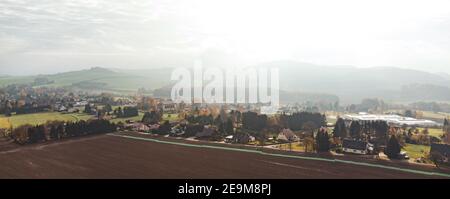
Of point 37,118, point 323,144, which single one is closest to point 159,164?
point 323,144

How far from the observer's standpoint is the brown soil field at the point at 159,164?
28.3 metres

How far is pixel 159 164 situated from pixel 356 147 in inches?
842

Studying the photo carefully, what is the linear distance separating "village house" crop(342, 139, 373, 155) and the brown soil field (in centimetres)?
615

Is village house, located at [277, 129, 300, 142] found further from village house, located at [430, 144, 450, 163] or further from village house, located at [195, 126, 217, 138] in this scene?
village house, located at [430, 144, 450, 163]

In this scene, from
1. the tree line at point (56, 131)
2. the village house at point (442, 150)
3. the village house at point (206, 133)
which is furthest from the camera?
the village house at point (206, 133)

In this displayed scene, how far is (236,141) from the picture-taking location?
139 ft

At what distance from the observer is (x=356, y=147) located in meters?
37.6

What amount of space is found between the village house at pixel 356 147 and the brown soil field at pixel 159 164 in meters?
6.15

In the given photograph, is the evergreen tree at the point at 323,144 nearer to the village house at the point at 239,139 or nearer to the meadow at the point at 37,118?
the village house at the point at 239,139

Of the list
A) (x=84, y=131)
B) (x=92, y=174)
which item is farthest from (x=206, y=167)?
(x=84, y=131)

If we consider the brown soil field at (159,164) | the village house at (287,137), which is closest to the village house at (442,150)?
the brown soil field at (159,164)

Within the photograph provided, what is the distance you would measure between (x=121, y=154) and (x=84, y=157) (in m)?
Result: 3.53

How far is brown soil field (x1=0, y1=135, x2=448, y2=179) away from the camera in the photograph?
28312 millimetres
